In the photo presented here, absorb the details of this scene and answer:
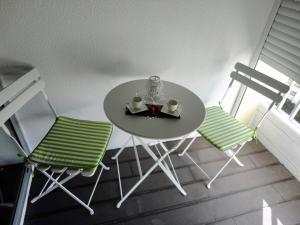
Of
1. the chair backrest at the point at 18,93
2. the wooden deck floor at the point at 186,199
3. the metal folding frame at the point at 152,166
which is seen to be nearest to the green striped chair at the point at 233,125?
the wooden deck floor at the point at 186,199

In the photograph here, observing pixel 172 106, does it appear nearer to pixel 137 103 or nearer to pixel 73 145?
pixel 137 103

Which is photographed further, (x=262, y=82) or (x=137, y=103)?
(x=262, y=82)

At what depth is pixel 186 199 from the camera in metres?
2.01

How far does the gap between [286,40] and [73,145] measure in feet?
6.82

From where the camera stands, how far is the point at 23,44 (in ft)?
5.21

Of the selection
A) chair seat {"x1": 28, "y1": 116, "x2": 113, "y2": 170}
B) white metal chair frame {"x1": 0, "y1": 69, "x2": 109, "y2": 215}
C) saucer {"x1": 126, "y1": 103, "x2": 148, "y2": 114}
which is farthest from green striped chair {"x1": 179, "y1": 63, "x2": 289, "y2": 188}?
white metal chair frame {"x1": 0, "y1": 69, "x2": 109, "y2": 215}

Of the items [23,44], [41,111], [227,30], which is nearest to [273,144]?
[227,30]

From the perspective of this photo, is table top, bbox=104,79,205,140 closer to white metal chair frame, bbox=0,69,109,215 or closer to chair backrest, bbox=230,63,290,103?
white metal chair frame, bbox=0,69,109,215

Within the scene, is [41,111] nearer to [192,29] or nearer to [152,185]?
[152,185]

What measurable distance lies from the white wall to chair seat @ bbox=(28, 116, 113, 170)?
1.00ft

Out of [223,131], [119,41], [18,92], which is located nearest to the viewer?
[18,92]

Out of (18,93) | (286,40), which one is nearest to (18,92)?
(18,93)

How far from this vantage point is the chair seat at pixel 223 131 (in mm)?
1840

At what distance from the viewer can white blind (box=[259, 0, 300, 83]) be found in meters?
1.89
